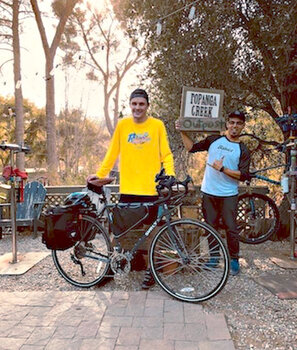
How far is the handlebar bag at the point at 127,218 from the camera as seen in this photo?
3285mm

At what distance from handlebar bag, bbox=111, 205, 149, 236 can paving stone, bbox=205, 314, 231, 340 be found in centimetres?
100

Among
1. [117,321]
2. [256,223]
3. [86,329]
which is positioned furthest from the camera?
[256,223]

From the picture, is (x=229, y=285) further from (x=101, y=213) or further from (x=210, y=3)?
(x=210, y=3)

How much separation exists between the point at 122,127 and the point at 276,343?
2105mm

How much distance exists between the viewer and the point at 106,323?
263cm

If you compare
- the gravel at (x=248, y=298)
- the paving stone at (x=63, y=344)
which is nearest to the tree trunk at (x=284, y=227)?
the gravel at (x=248, y=298)

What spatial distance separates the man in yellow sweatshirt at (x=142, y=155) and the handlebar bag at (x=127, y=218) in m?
0.10

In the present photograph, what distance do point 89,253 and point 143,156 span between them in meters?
1.05

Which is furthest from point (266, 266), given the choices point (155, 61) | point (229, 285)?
point (155, 61)

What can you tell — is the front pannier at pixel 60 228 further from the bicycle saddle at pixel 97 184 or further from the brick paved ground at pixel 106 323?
the brick paved ground at pixel 106 323

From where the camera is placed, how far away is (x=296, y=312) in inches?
114

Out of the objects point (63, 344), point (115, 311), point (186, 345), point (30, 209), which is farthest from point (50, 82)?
point (186, 345)

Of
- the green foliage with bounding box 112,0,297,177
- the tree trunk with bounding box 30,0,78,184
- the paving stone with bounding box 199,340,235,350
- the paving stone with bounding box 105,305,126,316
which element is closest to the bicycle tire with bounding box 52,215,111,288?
the paving stone with bounding box 105,305,126,316

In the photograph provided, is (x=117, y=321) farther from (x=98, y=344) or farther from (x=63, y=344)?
(x=63, y=344)
